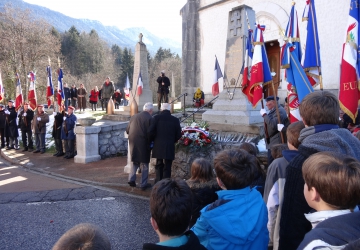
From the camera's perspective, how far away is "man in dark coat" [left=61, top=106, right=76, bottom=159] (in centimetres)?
1026

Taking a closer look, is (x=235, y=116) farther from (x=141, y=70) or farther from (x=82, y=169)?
(x=141, y=70)

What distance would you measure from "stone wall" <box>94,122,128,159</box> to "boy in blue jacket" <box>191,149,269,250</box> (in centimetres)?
854

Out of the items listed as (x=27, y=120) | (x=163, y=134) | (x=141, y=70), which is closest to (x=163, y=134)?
(x=163, y=134)

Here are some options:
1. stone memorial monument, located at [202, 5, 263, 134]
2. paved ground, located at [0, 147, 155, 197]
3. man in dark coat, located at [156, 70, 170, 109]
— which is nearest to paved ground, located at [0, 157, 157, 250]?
paved ground, located at [0, 147, 155, 197]

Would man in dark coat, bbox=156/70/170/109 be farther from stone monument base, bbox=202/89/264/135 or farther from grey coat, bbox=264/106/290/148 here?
grey coat, bbox=264/106/290/148

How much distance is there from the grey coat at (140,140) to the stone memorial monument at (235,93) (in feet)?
8.38

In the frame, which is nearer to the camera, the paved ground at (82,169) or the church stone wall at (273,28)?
the paved ground at (82,169)

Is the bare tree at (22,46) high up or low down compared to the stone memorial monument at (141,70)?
up

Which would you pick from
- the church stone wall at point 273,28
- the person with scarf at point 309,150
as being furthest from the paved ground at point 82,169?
the church stone wall at point 273,28

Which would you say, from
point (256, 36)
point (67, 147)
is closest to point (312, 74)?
point (256, 36)

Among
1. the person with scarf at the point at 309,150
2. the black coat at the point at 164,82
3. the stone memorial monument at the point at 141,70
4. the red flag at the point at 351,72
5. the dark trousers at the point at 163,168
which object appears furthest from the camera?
the black coat at the point at 164,82

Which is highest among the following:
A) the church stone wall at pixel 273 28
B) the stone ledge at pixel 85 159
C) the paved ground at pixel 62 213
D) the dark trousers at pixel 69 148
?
the church stone wall at pixel 273 28

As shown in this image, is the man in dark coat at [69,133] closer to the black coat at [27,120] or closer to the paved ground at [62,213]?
the black coat at [27,120]

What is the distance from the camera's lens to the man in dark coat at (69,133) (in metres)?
10.3
